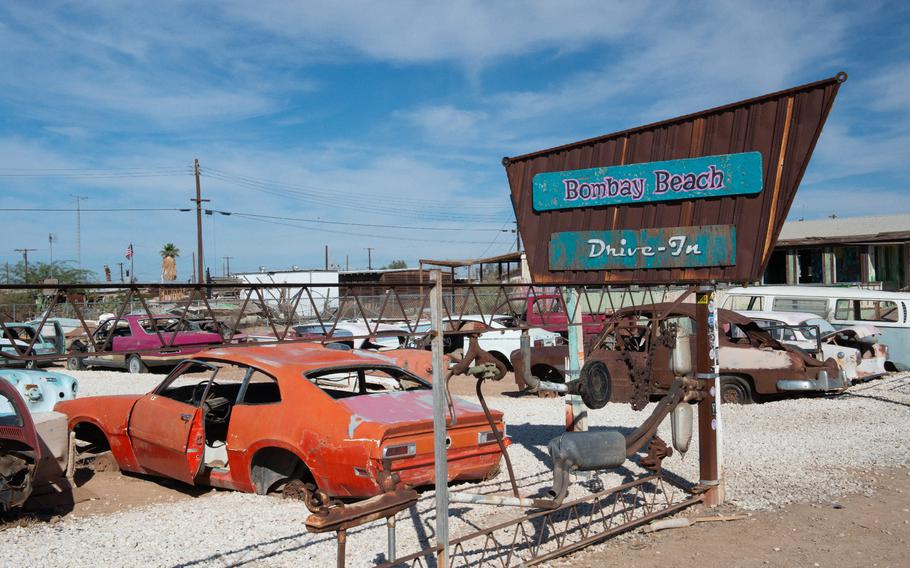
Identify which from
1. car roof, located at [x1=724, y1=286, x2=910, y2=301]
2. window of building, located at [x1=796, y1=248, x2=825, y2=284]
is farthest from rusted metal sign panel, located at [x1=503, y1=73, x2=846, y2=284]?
window of building, located at [x1=796, y1=248, x2=825, y2=284]

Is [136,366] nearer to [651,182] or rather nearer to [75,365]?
[75,365]

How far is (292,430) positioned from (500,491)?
212 centimetres

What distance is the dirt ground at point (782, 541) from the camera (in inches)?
222

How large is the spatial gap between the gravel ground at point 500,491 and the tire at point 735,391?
16.2 inches

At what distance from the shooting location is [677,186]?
771 cm

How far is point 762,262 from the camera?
23.8 ft

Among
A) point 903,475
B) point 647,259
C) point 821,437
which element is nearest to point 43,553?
point 647,259

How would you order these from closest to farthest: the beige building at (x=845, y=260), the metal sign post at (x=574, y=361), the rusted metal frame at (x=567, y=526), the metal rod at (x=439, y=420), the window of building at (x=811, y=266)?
the metal rod at (x=439, y=420) < the rusted metal frame at (x=567, y=526) < the metal sign post at (x=574, y=361) < the beige building at (x=845, y=260) < the window of building at (x=811, y=266)

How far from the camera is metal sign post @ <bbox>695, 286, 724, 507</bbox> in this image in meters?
7.17

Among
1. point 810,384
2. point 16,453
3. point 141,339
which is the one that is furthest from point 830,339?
point 141,339

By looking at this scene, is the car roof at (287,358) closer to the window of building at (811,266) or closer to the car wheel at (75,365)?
the car wheel at (75,365)

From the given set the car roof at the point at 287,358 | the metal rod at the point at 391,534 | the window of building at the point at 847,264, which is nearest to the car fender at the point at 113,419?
the car roof at the point at 287,358

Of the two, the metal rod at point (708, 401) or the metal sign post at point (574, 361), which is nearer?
the metal rod at point (708, 401)

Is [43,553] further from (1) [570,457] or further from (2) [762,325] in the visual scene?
(2) [762,325]
